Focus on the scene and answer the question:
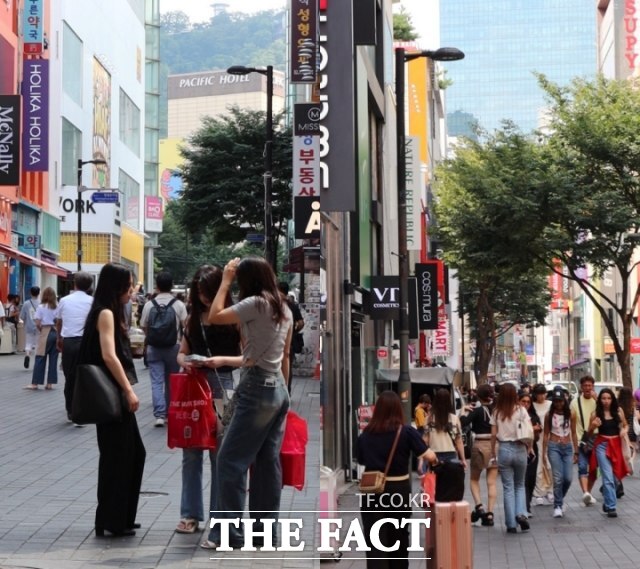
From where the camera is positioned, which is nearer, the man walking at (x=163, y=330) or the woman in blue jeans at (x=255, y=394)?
the woman in blue jeans at (x=255, y=394)

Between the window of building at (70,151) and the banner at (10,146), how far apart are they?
18211 millimetres

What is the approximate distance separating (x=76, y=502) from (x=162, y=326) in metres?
4.73

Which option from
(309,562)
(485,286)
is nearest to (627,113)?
(485,286)

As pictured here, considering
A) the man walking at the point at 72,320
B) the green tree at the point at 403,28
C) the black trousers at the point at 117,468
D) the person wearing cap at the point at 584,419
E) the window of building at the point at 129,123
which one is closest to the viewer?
the black trousers at the point at 117,468

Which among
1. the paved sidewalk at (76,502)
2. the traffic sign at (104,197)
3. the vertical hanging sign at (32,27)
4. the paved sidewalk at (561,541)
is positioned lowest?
the paved sidewalk at (561,541)

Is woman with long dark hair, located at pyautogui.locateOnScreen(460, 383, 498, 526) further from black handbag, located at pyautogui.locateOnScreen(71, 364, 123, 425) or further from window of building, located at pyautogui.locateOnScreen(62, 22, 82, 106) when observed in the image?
window of building, located at pyautogui.locateOnScreen(62, 22, 82, 106)

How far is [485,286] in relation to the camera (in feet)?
188

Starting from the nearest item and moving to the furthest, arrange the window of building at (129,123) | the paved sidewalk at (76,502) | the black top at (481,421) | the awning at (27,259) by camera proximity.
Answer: the paved sidewalk at (76,502) → the black top at (481,421) → the awning at (27,259) → the window of building at (129,123)

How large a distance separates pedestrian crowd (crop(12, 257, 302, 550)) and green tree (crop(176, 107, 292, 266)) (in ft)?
120

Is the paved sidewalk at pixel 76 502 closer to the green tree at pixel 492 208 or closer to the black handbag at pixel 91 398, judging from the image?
the black handbag at pixel 91 398

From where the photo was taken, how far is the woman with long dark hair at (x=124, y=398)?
9.61 metres

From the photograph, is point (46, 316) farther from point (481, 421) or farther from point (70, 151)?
point (70, 151)

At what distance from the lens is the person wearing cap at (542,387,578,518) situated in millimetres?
16766

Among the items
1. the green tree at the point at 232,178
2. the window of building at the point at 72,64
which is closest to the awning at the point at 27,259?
the green tree at the point at 232,178
